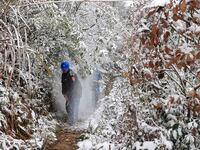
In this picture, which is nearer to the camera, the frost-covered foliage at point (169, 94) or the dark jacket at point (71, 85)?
the frost-covered foliage at point (169, 94)

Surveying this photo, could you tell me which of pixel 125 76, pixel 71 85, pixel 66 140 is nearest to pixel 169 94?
pixel 125 76

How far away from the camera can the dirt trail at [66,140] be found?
7.62 meters

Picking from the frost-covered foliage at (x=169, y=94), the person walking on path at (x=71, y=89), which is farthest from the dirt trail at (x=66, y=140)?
the frost-covered foliage at (x=169, y=94)

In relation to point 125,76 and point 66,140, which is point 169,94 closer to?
point 125,76

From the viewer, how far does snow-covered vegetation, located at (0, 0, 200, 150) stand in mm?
3584

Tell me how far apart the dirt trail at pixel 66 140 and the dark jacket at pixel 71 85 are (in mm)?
1081

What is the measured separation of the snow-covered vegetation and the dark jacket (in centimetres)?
60

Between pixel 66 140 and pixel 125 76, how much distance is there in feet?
11.8

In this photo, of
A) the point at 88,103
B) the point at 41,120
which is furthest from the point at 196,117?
the point at 88,103

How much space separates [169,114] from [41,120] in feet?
14.3

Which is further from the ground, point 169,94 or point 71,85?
point 71,85

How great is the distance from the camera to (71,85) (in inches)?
382

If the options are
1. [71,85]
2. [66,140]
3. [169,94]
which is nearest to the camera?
[169,94]

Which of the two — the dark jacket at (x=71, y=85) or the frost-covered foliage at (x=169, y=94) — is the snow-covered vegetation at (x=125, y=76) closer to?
the frost-covered foliage at (x=169, y=94)
